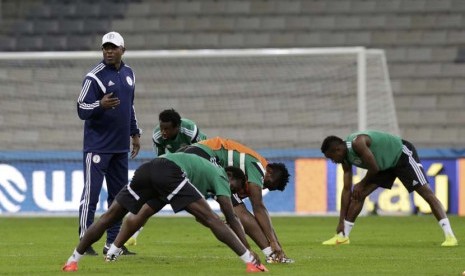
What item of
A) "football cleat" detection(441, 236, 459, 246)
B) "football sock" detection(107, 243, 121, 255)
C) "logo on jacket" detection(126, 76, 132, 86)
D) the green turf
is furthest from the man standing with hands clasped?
"football cleat" detection(441, 236, 459, 246)

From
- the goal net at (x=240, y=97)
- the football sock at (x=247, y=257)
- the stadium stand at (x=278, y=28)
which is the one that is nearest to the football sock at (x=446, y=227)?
the football sock at (x=247, y=257)

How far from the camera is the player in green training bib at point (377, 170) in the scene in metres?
14.9

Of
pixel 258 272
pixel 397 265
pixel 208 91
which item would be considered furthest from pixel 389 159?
pixel 208 91

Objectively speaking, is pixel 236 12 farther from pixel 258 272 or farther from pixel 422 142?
pixel 258 272

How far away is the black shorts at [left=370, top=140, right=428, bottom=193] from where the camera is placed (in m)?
15.5

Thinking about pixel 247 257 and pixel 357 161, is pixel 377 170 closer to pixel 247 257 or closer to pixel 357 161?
pixel 357 161

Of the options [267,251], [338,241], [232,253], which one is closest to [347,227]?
[338,241]

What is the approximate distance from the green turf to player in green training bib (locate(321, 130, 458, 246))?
0.28 m

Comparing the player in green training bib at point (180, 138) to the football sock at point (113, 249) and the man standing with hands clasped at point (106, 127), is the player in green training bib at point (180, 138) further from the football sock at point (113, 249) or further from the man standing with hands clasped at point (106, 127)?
the football sock at point (113, 249)

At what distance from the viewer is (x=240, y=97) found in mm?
23047

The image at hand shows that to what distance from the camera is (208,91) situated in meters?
23.2

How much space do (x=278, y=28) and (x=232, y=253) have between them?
14408mm

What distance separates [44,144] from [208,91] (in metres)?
3.23

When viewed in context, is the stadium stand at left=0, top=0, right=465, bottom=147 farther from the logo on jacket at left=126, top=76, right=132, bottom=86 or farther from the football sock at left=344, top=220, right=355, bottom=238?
the logo on jacket at left=126, top=76, right=132, bottom=86
